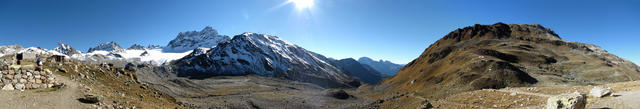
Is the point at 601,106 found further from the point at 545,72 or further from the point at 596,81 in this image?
Answer: the point at 545,72

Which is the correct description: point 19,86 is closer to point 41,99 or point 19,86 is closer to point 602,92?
point 41,99

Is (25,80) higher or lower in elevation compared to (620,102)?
higher

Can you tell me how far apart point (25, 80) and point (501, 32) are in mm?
201214

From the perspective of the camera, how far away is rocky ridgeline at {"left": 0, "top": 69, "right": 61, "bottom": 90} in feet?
67.5

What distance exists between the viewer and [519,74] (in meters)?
68.4

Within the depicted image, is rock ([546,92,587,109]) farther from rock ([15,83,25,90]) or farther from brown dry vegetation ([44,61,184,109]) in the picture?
rock ([15,83,25,90])

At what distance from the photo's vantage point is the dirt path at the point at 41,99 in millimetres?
18344

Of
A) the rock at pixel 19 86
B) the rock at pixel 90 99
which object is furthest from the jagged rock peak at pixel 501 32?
the rock at pixel 19 86

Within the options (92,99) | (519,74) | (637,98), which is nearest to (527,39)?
(519,74)

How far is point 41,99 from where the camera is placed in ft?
65.5

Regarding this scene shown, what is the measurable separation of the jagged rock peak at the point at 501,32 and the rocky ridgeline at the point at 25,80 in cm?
18739

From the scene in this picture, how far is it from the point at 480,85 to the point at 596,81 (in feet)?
84.3

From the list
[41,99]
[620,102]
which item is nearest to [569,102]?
[620,102]

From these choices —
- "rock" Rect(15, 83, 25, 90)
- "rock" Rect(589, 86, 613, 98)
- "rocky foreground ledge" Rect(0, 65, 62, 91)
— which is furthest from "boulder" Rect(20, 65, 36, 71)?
"rock" Rect(589, 86, 613, 98)
